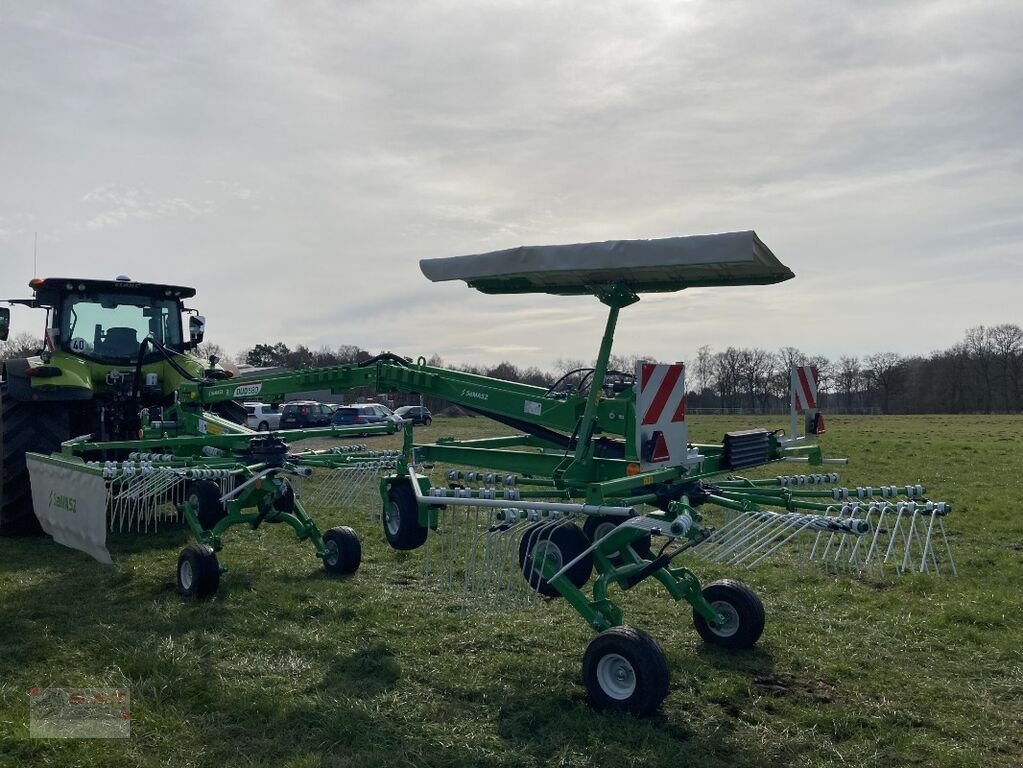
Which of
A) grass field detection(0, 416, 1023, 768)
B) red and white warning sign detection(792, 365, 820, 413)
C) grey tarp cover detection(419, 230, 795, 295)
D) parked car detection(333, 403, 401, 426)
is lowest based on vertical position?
grass field detection(0, 416, 1023, 768)

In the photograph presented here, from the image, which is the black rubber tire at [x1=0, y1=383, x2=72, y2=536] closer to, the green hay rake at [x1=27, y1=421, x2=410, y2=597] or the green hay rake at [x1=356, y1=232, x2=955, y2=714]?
the green hay rake at [x1=27, y1=421, x2=410, y2=597]

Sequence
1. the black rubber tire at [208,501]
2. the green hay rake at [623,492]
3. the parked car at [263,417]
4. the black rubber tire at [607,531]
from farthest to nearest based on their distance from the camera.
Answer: the parked car at [263,417], the black rubber tire at [208,501], the black rubber tire at [607,531], the green hay rake at [623,492]

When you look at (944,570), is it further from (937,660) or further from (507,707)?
(507,707)

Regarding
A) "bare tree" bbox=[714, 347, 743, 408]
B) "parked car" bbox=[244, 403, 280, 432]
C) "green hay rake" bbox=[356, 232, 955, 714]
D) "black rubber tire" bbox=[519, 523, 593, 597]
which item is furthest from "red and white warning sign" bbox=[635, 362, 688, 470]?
"bare tree" bbox=[714, 347, 743, 408]

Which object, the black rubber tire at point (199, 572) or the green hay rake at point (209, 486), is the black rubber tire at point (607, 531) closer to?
the green hay rake at point (209, 486)

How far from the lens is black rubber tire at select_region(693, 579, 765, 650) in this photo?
489 centimetres

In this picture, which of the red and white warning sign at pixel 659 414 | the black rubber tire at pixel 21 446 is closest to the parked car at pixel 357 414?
the black rubber tire at pixel 21 446

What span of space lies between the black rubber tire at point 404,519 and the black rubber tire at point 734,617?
1.91 m

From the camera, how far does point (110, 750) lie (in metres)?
3.54

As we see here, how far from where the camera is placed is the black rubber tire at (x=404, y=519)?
17.9ft

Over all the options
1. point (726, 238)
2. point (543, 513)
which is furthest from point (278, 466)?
point (726, 238)

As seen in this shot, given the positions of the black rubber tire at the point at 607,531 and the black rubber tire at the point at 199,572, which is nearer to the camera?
the black rubber tire at the point at 607,531

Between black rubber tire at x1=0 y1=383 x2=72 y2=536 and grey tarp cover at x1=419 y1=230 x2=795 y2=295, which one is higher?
grey tarp cover at x1=419 y1=230 x2=795 y2=295

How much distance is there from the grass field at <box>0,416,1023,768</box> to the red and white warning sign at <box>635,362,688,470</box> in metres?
1.24
